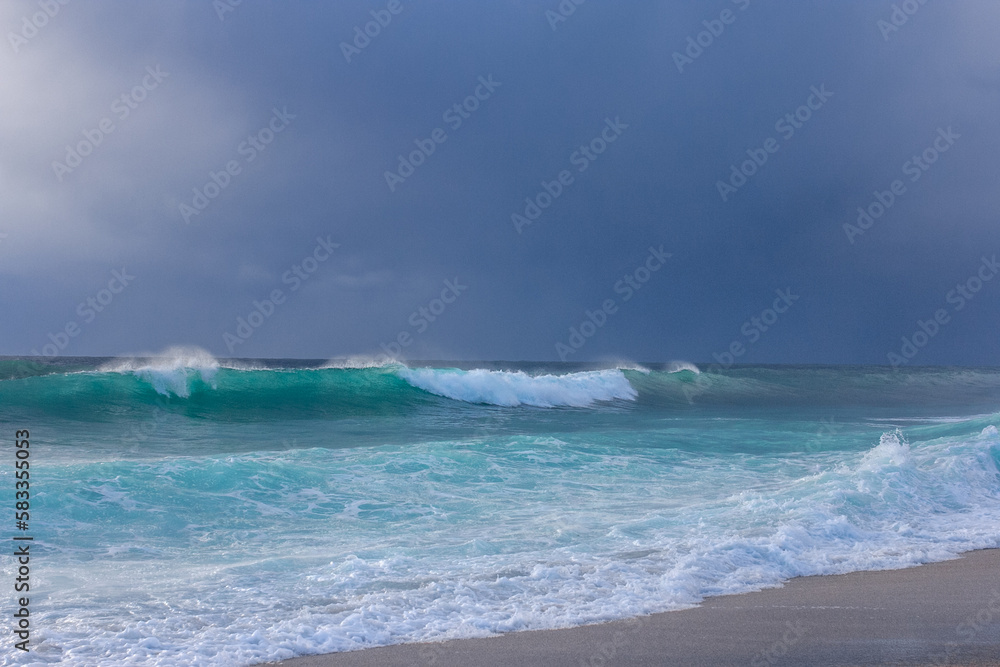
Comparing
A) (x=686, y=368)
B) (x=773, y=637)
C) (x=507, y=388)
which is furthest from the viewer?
(x=686, y=368)

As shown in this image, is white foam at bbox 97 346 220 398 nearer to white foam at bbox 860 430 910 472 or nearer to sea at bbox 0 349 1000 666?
sea at bbox 0 349 1000 666

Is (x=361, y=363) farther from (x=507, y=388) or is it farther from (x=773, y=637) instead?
(x=773, y=637)

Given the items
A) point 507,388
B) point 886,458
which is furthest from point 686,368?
point 886,458

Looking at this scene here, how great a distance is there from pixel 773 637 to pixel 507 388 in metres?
22.3

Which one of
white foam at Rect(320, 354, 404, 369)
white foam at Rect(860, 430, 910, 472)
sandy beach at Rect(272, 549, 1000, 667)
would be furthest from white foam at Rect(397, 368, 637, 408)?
sandy beach at Rect(272, 549, 1000, 667)

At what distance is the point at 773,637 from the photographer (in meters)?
4.36

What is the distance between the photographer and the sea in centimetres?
461

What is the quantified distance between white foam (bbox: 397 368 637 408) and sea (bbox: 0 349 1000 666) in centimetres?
794

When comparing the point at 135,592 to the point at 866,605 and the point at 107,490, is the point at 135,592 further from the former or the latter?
the point at 866,605

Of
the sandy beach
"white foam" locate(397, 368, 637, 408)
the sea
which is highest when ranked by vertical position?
"white foam" locate(397, 368, 637, 408)

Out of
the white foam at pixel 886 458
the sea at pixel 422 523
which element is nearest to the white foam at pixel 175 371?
the sea at pixel 422 523

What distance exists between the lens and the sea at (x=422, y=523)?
4.61m

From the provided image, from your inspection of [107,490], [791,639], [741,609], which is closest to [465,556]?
[741,609]

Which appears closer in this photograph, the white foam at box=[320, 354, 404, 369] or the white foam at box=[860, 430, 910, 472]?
the white foam at box=[860, 430, 910, 472]
